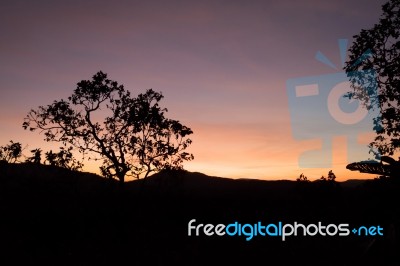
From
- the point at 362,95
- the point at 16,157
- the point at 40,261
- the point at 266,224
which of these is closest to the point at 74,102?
the point at 40,261

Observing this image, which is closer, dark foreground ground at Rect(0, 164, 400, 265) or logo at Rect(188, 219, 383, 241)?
dark foreground ground at Rect(0, 164, 400, 265)

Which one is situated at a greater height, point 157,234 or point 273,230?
point 157,234

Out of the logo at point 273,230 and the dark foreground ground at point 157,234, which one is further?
the logo at point 273,230

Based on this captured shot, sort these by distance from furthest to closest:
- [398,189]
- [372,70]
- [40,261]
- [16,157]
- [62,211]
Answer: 1. [16,157]
2. [62,211]
3. [372,70]
4. [40,261]
5. [398,189]

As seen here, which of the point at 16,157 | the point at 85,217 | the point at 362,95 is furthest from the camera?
the point at 16,157

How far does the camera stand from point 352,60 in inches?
835

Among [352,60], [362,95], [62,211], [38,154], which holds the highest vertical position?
[352,60]

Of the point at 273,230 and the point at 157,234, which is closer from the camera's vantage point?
the point at 157,234

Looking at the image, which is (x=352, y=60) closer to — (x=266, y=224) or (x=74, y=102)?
(x=266, y=224)

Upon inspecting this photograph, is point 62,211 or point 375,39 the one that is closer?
point 375,39

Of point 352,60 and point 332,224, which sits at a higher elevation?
point 352,60

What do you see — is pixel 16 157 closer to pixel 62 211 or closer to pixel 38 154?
pixel 62 211

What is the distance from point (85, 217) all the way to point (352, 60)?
22720 millimetres

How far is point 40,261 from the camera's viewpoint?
15438 mm
